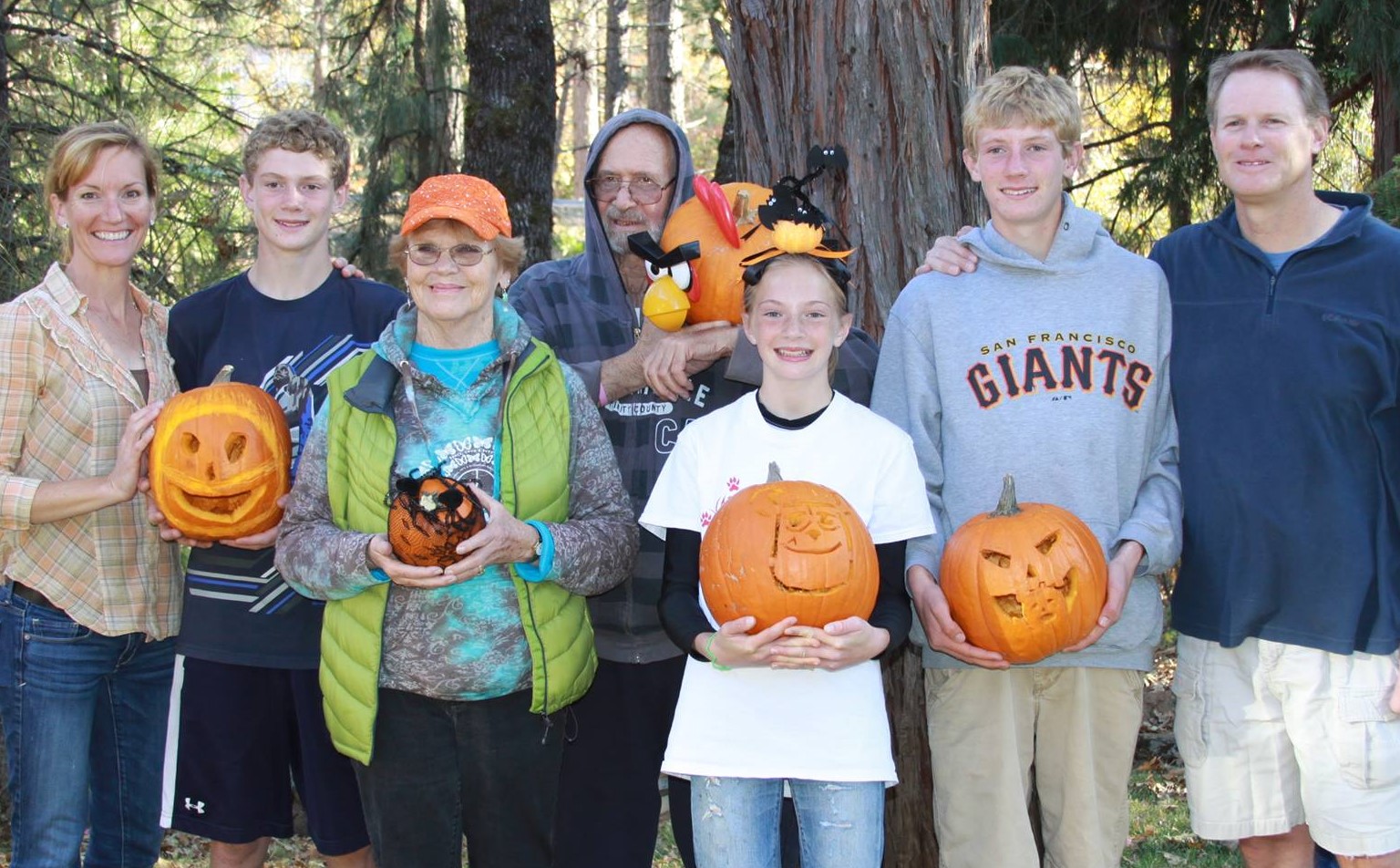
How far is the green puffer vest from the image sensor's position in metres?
3.32

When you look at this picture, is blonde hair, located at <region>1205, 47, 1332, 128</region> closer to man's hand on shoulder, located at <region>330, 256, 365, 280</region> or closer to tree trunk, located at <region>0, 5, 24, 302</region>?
man's hand on shoulder, located at <region>330, 256, 365, 280</region>

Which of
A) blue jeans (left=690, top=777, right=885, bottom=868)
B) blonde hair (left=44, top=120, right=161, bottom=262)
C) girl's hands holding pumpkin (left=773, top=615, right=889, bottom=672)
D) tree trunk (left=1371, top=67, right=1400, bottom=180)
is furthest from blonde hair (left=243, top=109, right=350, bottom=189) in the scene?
tree trunk (left=1371, top=67, right=1400, bottom=180)

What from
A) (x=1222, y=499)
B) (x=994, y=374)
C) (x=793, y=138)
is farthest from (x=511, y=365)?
(x=1222, y=499)

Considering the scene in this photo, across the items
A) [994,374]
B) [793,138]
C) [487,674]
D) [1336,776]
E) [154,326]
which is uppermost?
[793,138]

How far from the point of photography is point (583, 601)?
357 centimetres

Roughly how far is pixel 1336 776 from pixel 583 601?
7.06 ft

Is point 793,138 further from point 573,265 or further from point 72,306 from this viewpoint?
point 72,306

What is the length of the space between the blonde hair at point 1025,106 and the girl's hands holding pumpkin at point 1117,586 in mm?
1165

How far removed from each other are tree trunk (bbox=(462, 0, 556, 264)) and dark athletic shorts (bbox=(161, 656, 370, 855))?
564 cm

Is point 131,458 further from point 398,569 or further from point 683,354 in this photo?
point 683,354

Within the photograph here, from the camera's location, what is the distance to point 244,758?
3.77 m

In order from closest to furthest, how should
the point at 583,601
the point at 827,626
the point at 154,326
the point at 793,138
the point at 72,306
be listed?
1. the point at 827,626
2. the point at 583,601
3. the point at 72,306
4. the point at 154,326
5. the point at 793,138

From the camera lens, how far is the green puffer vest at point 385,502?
3.32 metres

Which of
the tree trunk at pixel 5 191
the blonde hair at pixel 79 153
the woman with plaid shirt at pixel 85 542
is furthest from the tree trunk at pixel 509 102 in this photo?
the woman with plaid shirt at pixel 85 542
